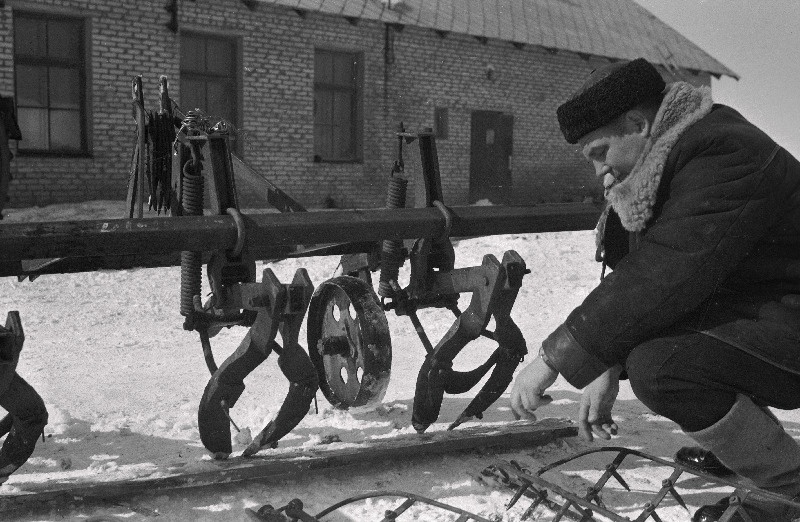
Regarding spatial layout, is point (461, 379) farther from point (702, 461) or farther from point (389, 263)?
point (702, 461)

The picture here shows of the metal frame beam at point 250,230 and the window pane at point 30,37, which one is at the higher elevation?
the window pane at point 30,37

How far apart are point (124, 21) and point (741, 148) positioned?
1178 cm

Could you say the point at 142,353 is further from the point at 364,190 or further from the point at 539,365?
the point at 364,190

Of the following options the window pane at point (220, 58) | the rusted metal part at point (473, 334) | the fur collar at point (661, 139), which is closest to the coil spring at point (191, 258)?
the rusted metal part at point (473, 334)

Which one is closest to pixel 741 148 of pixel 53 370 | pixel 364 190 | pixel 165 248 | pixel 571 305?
pixel 165 248

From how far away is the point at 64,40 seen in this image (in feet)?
41.3

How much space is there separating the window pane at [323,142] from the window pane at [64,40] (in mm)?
4134

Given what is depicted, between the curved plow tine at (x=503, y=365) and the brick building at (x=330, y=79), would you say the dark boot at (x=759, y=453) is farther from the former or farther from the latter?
the brick building at (x=330, y=79)

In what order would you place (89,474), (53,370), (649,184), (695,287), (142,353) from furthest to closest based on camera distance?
(142,353) → (53,370) → (89,474) → (649,184) → (695,287)

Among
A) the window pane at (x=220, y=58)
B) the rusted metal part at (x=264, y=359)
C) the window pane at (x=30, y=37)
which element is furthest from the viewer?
the window pane at (x=220, y=58)

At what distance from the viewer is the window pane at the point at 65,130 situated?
41.6 feet

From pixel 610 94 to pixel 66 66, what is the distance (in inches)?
454

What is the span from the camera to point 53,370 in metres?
5.42

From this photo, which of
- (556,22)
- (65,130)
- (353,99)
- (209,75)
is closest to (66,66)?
(65,130)
